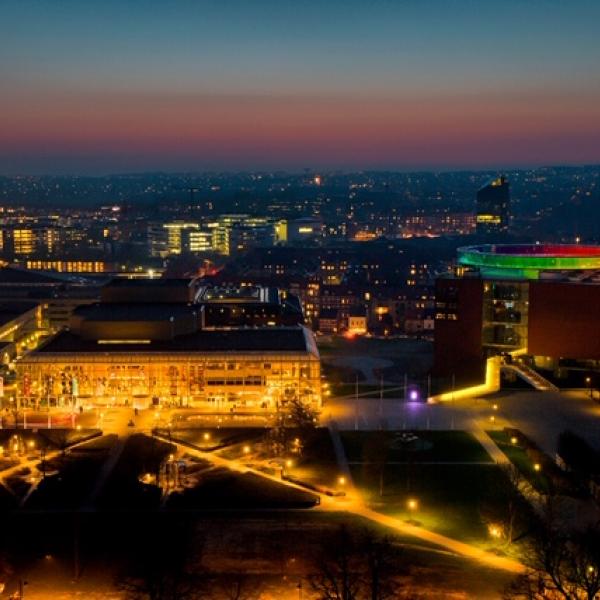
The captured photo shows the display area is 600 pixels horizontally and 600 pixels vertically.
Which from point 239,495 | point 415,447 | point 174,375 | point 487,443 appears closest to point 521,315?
point 487,443

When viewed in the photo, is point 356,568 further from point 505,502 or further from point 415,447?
point 415,447

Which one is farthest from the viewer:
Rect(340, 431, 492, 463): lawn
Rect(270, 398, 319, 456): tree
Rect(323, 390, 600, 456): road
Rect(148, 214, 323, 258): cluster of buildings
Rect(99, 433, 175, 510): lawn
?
Rect(148, 214, 323, 258): cluster of buildings

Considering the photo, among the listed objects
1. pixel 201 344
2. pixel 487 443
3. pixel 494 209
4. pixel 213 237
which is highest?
pixel 494 209

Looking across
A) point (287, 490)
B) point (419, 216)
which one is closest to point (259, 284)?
point (287, 490)

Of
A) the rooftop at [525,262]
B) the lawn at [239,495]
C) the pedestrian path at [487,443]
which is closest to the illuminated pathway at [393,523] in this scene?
the lawn at [239,495]

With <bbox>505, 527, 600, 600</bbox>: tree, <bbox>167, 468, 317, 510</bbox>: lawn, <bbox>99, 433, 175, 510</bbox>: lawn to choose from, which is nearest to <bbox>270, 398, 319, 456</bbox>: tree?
<bbox>167, 468, 317, 510</bbox>: lawn

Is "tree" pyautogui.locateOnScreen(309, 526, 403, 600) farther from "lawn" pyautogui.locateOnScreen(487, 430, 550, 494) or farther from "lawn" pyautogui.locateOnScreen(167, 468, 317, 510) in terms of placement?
"lawn" pyautogui.locateOnScreen(487, 430, 550, 494)

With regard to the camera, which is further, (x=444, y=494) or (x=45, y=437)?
(x=45, y=437)
